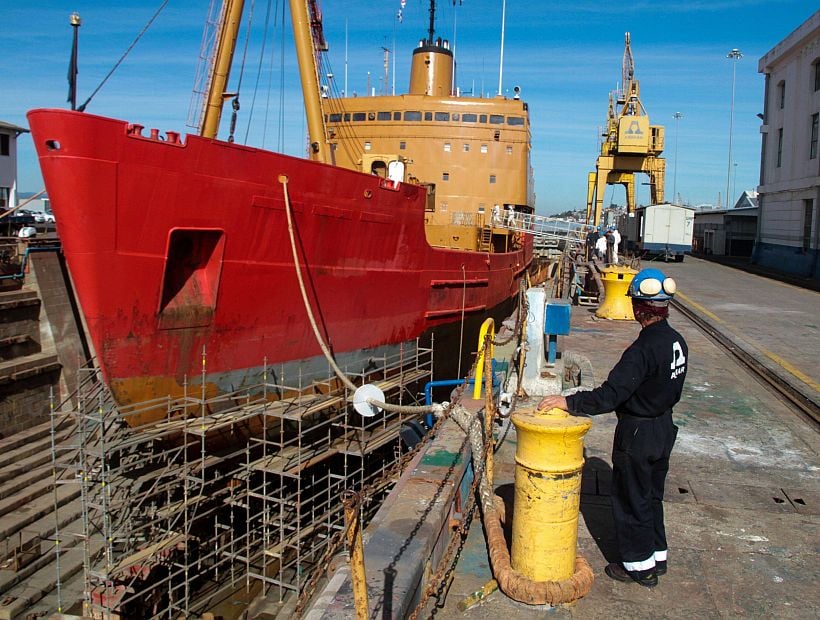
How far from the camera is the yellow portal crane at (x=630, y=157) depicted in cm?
3531

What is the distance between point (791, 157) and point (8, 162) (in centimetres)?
3364

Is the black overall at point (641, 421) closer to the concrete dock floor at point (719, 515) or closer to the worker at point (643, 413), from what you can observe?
the worker at point (643, 413)

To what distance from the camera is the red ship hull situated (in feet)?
23.0

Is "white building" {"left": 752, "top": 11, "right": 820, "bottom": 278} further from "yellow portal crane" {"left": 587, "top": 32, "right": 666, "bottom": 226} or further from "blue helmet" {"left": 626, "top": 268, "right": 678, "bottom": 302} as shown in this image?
"blue helmet" {"left": 626, "top": 268, "right": 678, "bottom": 302}

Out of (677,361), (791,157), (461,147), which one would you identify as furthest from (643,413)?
(791,157)

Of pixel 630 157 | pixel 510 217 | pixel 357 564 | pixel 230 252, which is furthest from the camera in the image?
pixel 630 157

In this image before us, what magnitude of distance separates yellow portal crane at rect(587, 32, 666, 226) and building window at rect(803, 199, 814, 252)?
9.52m

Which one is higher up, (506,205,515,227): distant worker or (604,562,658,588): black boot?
(506,205,515,227): distant worker

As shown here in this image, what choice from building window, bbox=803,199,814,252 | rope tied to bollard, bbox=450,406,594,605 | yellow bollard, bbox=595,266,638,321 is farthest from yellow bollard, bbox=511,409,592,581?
building window, bbox=803,199,814,252

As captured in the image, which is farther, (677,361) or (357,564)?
(677,361)

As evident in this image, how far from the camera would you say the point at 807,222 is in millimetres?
27422

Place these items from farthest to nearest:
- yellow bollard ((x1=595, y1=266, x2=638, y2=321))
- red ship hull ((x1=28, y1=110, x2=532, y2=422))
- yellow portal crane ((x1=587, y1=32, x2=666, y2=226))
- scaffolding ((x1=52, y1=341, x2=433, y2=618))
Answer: yellow portal crane ((x1=587, y1=32, x2=666, y2=226)) → yellow bollard ((x1=595, y1=266, x2=638, y2=321)) → scaffolding ((x1=52, y1=341, x2=433, y2=618)) → red ship hull ((x1=28, y1=110, x2=532, y2=422))

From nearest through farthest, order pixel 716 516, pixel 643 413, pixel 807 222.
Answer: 1. pixel 643 413
2. pixel 716 516
3. pixel 807 222

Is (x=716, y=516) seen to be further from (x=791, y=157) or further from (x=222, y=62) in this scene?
(x=791, y=157)
